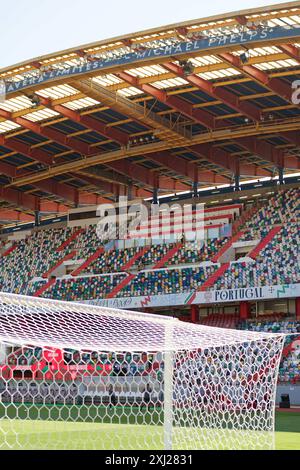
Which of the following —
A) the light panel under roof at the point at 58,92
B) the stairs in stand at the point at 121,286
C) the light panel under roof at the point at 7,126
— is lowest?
the stairs in stand at the point at 121,286

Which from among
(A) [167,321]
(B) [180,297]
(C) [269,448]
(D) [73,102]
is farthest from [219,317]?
(A) [167,321]

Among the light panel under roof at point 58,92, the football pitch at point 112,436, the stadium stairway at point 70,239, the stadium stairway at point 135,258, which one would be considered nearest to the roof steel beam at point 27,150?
the light panel under roof at point 58,92

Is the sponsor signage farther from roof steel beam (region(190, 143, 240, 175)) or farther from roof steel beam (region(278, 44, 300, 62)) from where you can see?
roof steel beam (region(190, 143, 240, 175))

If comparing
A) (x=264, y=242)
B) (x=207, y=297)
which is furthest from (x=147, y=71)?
(x=264, y=242)

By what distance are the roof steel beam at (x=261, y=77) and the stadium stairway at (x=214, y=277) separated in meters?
10.5

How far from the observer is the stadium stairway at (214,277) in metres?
40.1

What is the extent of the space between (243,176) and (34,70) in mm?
16787

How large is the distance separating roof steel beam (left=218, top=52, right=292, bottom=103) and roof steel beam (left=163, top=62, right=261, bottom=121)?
6.74 feet

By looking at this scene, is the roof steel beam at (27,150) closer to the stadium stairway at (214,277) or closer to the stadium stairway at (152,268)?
the stadium stairway at (152,268)

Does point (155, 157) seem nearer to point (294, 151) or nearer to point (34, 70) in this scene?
point (294, 151)

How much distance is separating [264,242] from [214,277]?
121 inches

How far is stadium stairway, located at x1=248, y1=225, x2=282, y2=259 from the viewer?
40.3m

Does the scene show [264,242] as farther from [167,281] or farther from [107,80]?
[107,80]

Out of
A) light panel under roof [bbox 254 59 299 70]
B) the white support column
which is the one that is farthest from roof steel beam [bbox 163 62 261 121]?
the white support column
